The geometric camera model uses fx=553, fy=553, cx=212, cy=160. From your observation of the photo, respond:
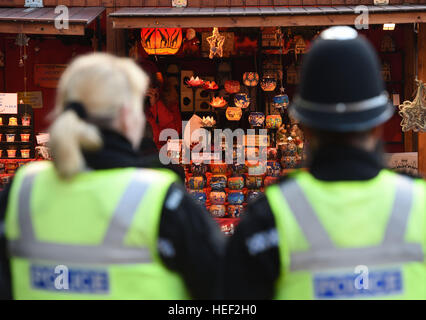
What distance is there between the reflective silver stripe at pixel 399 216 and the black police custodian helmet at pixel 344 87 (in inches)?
10.1

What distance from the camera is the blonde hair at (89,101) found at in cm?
196

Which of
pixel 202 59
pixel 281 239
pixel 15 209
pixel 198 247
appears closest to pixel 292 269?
pixel 281 239

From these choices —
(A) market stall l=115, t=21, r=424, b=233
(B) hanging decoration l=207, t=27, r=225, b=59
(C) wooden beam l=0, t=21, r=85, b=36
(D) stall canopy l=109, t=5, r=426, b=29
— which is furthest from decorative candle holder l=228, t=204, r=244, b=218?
(C) wooden beam l=0, t=21, r=85, b=36

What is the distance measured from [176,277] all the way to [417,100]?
530 cm

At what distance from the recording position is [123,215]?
1939mm

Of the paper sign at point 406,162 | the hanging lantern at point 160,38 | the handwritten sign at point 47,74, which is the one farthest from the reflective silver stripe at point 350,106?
the handwritten sign at point 47,74

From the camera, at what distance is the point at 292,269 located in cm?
182

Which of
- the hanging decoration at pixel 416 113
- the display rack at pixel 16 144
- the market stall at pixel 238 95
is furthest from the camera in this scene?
the display rack at pixel 16 144

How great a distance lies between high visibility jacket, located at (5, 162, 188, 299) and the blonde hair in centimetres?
10

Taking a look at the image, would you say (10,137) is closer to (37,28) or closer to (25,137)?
(25,137)

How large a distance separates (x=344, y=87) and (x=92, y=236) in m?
1.02

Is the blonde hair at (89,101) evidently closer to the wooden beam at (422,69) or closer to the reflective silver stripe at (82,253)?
the reflective silver stripe at (82,253)

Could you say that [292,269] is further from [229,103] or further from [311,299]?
[229,103]

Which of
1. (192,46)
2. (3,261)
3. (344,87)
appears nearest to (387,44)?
(192,46)
